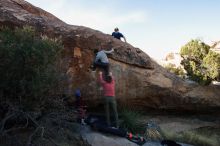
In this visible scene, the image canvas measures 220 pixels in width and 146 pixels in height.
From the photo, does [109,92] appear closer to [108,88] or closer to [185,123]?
[108,88]

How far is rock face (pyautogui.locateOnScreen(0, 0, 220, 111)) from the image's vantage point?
1698cm

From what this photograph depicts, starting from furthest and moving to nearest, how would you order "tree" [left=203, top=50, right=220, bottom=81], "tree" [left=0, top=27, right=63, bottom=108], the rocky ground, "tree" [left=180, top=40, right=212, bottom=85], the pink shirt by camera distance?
"tree" [left=180, top=40, right=212, bottom=85] < "tree" [left=203, top=50, right=220, bottom=81] < the rocky ground < the pink shirt < "tree" [left=0, top=27, right=63, bottom=108]

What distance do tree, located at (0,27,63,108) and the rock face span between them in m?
2.55

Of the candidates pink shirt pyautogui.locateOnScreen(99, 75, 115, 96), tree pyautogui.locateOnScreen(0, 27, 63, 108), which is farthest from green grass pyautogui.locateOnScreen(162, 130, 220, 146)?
tree pyautogui.locateOnScreen(0, 27, 63, 108)

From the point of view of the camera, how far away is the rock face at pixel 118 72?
17.0m

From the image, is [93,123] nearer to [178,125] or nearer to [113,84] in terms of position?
[113,84]

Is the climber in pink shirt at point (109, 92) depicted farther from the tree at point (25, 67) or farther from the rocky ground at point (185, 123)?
the tree at point (25, 67)

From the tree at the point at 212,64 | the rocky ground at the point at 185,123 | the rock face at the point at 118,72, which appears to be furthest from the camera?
the tree at the point at 212,64

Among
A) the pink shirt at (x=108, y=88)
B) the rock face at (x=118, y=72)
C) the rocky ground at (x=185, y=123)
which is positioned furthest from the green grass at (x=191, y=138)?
the pink shirt at (x=108, y=88)

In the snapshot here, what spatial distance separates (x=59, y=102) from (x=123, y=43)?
497 centimetres

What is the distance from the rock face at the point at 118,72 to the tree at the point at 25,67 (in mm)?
2554

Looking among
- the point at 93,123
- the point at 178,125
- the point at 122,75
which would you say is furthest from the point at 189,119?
the point at 93,123

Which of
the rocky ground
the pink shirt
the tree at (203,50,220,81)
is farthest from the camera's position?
the tree at (203,50,220,81)

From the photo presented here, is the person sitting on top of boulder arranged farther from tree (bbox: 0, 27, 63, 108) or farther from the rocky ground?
tree (bbox: 0, 27, 63, 108)
